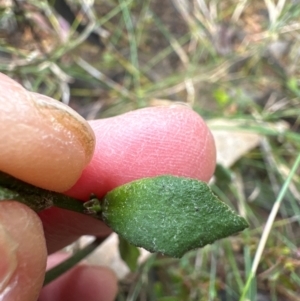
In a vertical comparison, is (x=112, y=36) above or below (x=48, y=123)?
below

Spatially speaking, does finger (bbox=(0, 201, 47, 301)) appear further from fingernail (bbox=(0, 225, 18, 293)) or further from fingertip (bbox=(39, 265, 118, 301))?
fingertip (bbox=(39, 265, 118, 301))

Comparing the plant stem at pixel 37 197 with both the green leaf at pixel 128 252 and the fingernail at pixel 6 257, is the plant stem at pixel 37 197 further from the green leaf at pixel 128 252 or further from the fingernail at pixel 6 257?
the green leaf at pixel 128 252

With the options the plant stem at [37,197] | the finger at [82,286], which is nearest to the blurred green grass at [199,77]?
the finger at [82,286]

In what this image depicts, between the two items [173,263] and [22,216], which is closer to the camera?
[22,216]

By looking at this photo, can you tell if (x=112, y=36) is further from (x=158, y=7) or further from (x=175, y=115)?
(x=175, y=115)

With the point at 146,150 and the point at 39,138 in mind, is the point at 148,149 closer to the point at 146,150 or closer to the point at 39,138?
the point at 146,150

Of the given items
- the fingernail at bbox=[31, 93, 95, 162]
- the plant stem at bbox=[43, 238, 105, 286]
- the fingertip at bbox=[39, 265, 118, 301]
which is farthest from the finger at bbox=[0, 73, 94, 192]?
the fingertip at bbox=[39, 265, 118, 301]

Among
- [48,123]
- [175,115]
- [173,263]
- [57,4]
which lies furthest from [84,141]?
[57,4]
